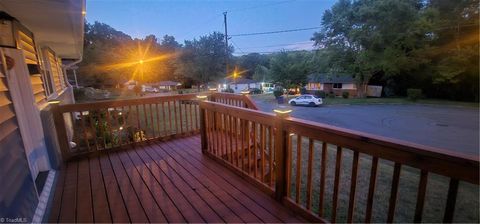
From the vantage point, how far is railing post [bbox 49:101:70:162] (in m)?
2.81

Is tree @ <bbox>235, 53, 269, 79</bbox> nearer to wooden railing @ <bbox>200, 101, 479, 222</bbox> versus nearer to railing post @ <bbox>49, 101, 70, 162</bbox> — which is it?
wooden railing @ <bbox>200, 101, 479, 222</bbox>

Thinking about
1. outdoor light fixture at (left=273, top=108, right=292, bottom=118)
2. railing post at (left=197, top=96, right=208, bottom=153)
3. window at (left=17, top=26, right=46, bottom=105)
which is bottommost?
railing post at (left=197, top=96, right=208, bottom=153)

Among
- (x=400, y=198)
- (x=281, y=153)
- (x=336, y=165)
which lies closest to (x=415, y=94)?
(x=400, y=198)

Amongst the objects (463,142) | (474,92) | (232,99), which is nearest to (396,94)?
(474,92)

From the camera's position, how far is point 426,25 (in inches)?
611

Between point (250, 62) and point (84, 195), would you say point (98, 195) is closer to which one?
point (84, 195)

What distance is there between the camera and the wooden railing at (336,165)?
1.04 meters

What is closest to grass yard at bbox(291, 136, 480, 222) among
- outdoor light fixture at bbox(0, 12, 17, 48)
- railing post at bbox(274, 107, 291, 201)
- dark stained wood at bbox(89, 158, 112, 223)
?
railing post at bbox(274, 107, 291, 201)

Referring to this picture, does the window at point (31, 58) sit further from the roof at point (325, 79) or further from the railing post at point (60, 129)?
the roof at point (325, 79)

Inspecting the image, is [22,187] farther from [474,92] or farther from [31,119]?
[474,92]

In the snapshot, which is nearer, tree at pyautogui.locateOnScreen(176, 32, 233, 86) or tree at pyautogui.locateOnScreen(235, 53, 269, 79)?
tree at pyautogui.locateOnScreen(176, 32, 233, 86)

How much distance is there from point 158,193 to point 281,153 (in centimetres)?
124

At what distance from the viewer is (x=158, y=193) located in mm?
2141

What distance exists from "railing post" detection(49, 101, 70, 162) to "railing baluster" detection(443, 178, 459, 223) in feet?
12.2
